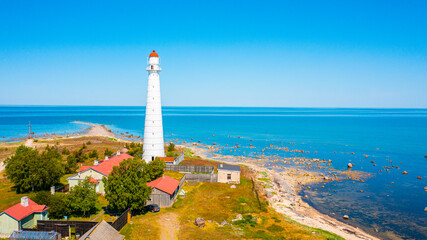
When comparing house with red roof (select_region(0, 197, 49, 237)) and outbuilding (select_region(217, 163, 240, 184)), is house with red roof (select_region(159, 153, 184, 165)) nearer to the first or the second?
outbuilding (select_region(217, 163, 240, 184))

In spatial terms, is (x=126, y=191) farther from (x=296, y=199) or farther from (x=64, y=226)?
(x=296, y=199)

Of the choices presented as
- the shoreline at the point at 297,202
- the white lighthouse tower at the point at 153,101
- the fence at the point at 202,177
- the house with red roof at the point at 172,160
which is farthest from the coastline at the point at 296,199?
the white lighthouse tower at the point at 153,101

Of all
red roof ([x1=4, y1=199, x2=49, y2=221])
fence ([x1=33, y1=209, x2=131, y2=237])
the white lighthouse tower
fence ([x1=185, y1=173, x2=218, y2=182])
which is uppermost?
the white lighthouse tower

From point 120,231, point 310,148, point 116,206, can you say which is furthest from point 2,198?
point 310,148

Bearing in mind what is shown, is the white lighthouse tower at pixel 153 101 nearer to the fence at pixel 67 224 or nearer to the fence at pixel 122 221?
the fence at pixel 122 221

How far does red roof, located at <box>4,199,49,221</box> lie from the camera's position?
2231 centimetres

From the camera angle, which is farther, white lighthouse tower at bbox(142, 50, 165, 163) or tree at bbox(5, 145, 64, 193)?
white lighthouse tower at bbox(142, 50, 165, 163)

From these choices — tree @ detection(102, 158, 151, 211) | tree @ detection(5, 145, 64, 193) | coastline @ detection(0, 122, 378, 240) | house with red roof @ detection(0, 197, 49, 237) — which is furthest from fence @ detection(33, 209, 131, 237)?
coastline @ detection(0, 122, 378, 240)

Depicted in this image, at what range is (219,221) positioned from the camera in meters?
27.6

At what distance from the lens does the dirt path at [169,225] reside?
23.9m

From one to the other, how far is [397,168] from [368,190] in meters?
22.3

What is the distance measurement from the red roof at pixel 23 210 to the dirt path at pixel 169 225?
10764mm

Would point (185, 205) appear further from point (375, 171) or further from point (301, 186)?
point (375, 171)

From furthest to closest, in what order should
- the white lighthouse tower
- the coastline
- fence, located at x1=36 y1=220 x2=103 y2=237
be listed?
the white lighthouse tower, the coastline, fence, located at x1=36 y1=220 x2=103 y2=237
